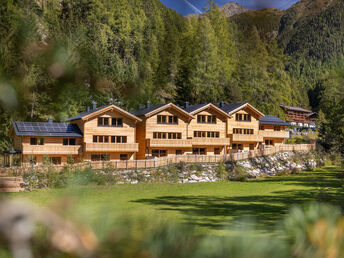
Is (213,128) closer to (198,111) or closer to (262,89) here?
(198,111)

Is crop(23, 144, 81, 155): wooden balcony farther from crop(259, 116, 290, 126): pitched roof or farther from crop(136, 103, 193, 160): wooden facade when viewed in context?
crop(259, 116, 290, 126): pitched roof

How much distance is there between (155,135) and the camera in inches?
1615

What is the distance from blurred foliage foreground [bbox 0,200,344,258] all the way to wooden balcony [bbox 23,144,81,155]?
106ft

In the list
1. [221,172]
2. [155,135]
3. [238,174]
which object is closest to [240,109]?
[155,135]

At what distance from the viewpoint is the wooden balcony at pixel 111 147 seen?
34.8 meters

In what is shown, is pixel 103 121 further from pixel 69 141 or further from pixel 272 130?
pixel 272 130

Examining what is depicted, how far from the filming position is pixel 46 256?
0.80 m

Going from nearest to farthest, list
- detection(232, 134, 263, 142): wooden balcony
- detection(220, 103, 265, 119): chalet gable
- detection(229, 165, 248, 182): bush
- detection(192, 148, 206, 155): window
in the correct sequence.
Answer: detection(229, 165, 248, 182): bush < detection(192, 148, 206, 155): window < detection(220, 103, 265, 119): chalet gable < detection(232, 134, 263, 142): wooden balcony

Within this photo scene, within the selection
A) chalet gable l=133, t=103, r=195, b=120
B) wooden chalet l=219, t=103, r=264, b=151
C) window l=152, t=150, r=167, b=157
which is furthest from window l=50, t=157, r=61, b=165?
wooden chalet l=219, t=103, r=264, b=151

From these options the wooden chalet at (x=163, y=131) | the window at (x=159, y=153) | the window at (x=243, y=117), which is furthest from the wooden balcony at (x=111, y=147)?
the window at (x=243, y=117)

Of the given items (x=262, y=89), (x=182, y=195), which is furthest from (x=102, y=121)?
(x=262, y=89)

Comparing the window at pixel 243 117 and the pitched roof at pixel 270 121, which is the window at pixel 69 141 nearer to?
the window at pixel 243 117

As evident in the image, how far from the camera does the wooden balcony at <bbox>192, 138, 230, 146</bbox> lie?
1704 inches

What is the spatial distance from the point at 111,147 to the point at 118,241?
118ft
